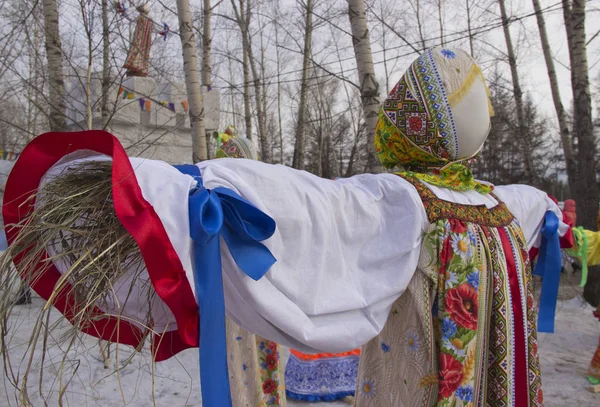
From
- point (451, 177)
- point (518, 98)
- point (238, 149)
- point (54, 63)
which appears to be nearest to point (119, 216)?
point (451, 177)

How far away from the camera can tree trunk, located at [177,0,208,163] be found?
5.27 meters

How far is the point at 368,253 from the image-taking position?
137cm

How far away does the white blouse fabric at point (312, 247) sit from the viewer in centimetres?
106

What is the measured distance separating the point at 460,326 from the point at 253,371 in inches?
53.7

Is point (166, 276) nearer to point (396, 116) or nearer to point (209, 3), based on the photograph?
point (396, 116)

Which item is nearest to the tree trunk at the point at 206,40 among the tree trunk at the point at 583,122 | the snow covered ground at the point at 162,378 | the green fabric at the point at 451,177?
the snow covered ground at the point at 162,378

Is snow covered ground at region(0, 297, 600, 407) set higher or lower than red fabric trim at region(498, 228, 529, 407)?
lower

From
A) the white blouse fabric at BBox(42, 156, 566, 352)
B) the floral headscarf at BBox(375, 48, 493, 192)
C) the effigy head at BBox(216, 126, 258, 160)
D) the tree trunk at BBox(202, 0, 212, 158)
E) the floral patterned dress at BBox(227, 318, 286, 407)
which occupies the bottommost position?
the floral patterned dress at BBox(227, 318, 286, 407)

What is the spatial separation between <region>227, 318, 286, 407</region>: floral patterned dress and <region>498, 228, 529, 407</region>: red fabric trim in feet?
4.26

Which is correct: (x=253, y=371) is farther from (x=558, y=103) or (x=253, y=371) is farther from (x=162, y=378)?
(x=558, y=103)

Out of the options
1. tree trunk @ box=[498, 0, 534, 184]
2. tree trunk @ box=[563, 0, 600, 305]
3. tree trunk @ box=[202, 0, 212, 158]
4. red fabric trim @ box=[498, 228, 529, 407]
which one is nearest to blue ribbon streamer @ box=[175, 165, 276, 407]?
red fabric trim @ box=[498, 228, 529, 407]

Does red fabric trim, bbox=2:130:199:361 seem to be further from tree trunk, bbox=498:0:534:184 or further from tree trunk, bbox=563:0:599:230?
tree trunk, bbox=498:0:534:184

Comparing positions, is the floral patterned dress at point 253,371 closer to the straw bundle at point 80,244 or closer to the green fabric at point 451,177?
the green fabric at point 451,177

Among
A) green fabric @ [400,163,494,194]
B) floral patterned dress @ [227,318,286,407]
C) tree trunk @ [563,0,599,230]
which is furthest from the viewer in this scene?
tree trunk @ [563,0,599,230]
